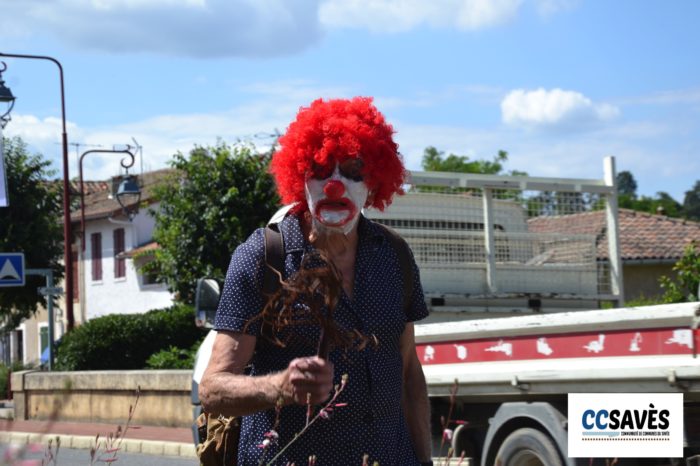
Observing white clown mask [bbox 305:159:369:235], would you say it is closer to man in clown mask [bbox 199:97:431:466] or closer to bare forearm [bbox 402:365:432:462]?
man in clown mask [bbox 199:97:431:466]

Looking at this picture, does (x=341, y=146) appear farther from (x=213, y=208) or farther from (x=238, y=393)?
(x=213, y=208)

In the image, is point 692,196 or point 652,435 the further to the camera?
point 692,196

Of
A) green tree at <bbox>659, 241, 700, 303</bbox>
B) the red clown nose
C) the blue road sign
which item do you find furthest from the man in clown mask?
the blue road sign

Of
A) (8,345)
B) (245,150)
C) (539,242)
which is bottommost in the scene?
(8,345)

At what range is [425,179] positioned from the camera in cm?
1163

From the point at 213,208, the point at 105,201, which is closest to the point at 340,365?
the point at 213,208

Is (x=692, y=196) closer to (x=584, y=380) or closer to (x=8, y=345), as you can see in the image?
(x=8, y=345)

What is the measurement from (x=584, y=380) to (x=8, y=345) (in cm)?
5824

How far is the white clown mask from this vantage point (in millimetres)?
3455

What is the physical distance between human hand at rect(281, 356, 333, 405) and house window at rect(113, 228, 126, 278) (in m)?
56.7

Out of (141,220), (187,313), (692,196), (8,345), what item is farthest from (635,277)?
(692,196)

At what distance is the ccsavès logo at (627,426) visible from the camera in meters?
6.14

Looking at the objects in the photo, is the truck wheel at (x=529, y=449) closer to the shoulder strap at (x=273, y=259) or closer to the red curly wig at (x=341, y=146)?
the red curly wig at (x=341, y=146)

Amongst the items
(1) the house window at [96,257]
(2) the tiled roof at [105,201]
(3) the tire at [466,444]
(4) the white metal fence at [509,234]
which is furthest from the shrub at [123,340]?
(1) the house window at [96,257]
